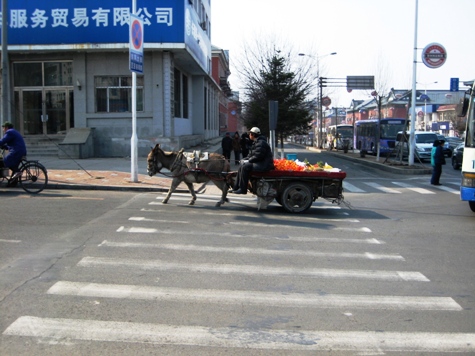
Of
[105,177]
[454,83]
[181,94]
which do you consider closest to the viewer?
[105,177]

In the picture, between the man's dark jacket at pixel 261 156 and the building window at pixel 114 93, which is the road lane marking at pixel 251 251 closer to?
the man's dark jacket at pixel 261 156

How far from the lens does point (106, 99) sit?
87.0ft

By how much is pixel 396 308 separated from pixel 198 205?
7.77 metres

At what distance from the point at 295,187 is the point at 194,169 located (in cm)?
243

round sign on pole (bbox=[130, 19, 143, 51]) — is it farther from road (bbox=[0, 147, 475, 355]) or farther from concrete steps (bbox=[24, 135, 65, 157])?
concrete steps (bbox=[24, 135, 65, 157])

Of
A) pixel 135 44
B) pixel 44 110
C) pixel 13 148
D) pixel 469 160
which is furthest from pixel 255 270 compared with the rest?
pixel 44 110

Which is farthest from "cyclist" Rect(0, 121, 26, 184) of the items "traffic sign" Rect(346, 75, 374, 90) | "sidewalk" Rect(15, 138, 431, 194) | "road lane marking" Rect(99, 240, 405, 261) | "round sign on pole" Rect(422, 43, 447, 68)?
"traffic sign" Rect(346, 75, 374, 90)

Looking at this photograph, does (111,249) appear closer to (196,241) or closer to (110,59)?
(196,241)

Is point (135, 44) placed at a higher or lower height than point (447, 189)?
higher

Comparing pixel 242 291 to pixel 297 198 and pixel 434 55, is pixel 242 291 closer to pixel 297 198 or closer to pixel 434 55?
pixel 297 198

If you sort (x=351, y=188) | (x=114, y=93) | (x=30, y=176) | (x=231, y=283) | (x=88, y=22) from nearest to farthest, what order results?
1. (x=231, y=283)
2. (x=30, y=176)
3. (x=351, y=188)
4. (x=88, y=22)
5. (x=114, y=93)

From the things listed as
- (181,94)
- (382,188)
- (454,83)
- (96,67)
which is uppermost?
(454,83)

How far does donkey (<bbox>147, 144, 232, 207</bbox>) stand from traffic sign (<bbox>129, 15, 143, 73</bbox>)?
4.60m

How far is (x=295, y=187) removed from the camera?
12.1 metres
